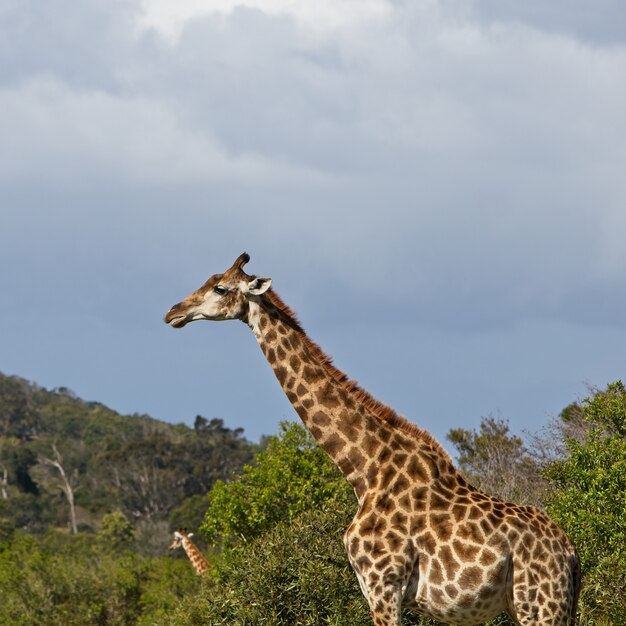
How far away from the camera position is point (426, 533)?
12.1 metres

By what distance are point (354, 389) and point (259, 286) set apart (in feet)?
4.96

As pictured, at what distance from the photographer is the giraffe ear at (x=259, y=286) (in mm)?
13273

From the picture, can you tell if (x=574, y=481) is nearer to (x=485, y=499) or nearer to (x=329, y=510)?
(x=329, y=510)

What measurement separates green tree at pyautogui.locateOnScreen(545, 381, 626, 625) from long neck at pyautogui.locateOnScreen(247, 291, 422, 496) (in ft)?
16.3

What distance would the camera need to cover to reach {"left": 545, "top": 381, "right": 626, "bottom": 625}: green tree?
659 inches

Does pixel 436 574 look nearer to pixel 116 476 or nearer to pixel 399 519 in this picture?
pixel 399 519

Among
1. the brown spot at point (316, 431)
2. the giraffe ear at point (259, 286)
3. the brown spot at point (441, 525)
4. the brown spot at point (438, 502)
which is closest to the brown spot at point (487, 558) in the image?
the brown spot at point (441, 525)

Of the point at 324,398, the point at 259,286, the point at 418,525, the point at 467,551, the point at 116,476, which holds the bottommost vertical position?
the point at 467,551

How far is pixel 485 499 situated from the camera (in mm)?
12391

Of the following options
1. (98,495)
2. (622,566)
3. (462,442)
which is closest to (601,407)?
(622,566)

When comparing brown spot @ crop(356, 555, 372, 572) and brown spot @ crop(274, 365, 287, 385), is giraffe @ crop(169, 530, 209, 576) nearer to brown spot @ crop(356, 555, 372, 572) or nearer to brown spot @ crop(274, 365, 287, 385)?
brown spot @ crop(274, 365, 287, 385)

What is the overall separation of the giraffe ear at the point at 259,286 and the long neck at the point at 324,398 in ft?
0.72

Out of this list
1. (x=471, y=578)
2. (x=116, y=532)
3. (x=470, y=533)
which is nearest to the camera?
(x=471, y=578)

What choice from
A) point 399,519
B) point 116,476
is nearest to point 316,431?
point 399,519
